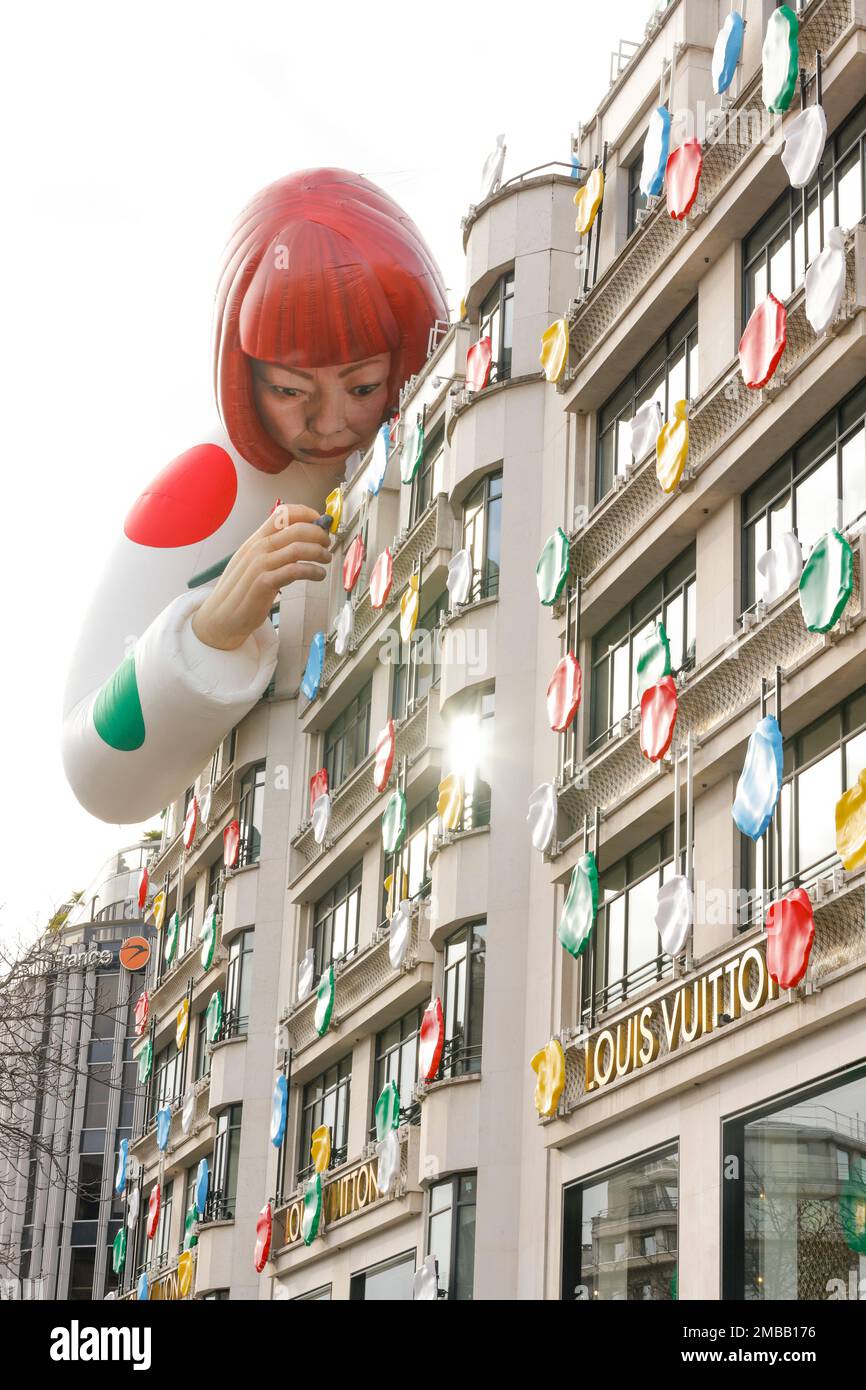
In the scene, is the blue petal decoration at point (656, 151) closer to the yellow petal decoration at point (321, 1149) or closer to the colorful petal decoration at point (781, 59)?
the colorful petal decoration at point (781, 59)

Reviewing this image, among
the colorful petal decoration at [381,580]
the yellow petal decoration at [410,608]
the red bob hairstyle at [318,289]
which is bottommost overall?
the yellow petal decoration at [410,608]

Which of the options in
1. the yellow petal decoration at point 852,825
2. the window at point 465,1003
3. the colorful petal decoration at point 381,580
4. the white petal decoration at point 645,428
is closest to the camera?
the yellow petal decoration at point 852,825

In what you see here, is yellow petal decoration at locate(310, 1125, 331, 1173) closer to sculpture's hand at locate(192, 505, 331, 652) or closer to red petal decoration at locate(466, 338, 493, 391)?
sculpture's hand at locate(192, 505, 331, 652)

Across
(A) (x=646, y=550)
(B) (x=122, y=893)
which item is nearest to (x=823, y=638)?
(A) (x=646, y=550)

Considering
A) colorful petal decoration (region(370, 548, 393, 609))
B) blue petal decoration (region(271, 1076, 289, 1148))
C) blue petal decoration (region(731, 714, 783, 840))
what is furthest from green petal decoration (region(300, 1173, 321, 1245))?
blue petal decoration (region(731, 714, 783, 840))

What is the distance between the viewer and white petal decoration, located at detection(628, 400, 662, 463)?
27.4 m

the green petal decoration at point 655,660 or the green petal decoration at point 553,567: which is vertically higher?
the green petal decoration at point 553,567

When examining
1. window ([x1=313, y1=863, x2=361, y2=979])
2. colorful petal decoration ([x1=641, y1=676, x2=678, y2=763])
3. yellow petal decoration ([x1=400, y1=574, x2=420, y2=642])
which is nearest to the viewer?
colorful petal decoration ([x1=641, y1=676, x2=678, y2=763])

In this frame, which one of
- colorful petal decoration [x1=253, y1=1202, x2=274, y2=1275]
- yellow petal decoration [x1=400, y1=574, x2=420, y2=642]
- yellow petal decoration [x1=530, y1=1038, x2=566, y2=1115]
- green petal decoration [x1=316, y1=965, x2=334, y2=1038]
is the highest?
yellow petal decoration [x1=400, y1=574, x2=420, y2=642]

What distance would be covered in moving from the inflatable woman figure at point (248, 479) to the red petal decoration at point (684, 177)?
1339 centimetres

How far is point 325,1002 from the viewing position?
3747 cm

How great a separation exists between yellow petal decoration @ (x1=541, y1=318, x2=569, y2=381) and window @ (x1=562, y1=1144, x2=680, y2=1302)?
1174 cm

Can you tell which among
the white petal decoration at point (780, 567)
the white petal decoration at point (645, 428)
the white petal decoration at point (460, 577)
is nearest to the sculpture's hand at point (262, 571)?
the white petal decoration at point (460, 577)

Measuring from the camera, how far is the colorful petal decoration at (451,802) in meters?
30.5
